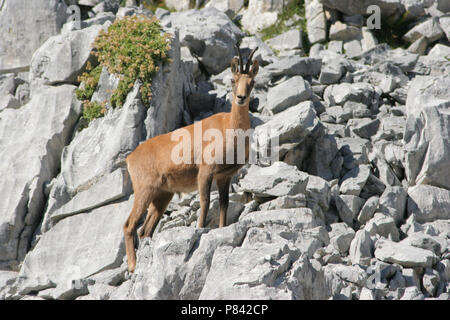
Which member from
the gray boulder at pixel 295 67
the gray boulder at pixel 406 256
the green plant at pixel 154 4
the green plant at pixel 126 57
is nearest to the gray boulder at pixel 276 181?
the gray boulder at pixel 406 256

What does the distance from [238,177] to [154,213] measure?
98.3 inches

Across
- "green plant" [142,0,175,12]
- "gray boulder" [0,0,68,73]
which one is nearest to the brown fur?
"gray boulder" [0,0,68,73]

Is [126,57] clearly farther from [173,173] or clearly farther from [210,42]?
[173,173]

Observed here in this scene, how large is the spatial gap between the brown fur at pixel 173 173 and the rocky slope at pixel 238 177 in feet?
2.50

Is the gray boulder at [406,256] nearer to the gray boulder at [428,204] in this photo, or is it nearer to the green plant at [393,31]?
the gray boulder at [428,204]

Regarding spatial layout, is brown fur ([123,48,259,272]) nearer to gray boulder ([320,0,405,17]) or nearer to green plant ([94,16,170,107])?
green plant ([94,16,170,107])

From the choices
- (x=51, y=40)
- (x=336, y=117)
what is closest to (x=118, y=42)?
(x=51, y=40)

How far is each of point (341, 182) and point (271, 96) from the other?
3.51 m

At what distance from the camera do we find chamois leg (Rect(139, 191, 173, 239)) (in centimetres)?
1067

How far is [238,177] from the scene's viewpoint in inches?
481

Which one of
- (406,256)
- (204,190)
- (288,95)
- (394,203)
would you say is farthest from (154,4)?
(406,256)

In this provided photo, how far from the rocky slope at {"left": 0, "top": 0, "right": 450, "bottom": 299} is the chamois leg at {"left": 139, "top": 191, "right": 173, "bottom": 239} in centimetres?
69

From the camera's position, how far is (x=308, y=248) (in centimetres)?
943

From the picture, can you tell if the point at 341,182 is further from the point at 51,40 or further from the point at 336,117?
the point at 51,40
